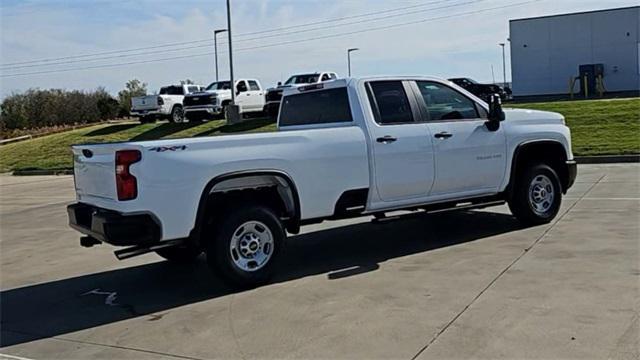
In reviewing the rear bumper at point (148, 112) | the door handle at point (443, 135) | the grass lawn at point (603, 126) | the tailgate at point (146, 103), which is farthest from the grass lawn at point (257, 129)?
the door handle at point (443, 135)

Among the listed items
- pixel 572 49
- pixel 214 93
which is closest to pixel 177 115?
pixel 214 93

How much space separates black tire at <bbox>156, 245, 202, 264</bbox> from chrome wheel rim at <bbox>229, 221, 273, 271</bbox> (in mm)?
1347

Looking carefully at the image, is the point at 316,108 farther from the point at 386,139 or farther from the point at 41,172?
the point at 41,172

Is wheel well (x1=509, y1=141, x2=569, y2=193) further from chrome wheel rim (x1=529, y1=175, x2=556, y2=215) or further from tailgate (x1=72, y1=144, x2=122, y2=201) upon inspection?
tailgate (x1=72, y1=144, x2=122, y2=201)

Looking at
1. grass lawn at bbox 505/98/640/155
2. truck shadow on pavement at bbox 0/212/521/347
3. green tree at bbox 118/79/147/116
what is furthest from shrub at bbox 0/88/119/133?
truck shadow on pavement at bbox 0/212/521/347

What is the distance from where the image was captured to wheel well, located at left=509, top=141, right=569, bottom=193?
8.73 m

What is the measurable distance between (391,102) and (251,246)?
7.89ft

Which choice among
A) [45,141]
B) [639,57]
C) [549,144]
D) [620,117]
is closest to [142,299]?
[549,144]

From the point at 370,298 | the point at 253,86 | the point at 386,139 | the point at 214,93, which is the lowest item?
the point at 370,298

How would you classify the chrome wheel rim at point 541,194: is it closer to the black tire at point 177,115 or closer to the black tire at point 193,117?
the black tire at point 193,117

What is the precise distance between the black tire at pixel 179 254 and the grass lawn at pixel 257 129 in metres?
4.41

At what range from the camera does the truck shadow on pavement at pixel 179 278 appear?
6242 mm

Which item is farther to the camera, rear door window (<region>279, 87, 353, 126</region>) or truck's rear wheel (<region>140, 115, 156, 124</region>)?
truck's rear wheel (<region>140, 115, 156, 124</region>)

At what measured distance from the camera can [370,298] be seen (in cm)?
614
